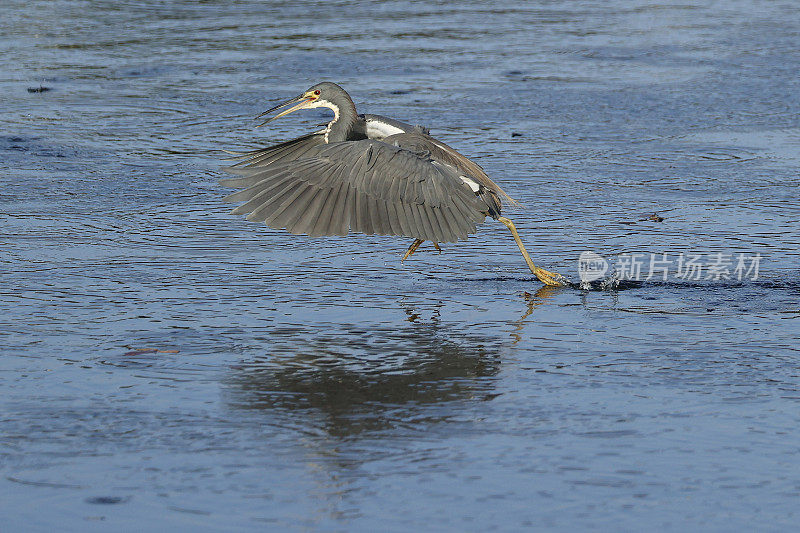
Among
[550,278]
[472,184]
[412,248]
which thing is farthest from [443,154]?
[550,278]

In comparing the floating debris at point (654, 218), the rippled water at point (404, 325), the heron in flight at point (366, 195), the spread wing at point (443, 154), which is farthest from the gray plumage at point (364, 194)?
the floating debris at point (654, 218)

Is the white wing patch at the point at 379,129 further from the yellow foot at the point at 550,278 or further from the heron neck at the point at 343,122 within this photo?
the yellow foot at the point at 550,278

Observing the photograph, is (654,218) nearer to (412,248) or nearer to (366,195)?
(412,248)

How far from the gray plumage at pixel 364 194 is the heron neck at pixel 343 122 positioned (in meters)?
0.67

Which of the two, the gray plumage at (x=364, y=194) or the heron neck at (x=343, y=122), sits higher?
the heron neck at (x=343, y=122)

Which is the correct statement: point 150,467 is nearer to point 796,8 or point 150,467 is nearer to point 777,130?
point 777,130

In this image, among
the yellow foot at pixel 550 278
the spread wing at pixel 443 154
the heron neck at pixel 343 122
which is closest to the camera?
the yellow foot at pixel 550 278

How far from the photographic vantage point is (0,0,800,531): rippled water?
3752 millimetres

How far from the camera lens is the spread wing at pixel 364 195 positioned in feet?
19.2

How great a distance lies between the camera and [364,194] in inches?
235

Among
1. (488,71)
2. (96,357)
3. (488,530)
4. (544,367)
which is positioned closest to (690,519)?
(488,530)

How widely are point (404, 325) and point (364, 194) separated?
0.80 meters

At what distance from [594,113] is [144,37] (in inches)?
227

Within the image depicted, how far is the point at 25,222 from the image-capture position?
7.07 meters
